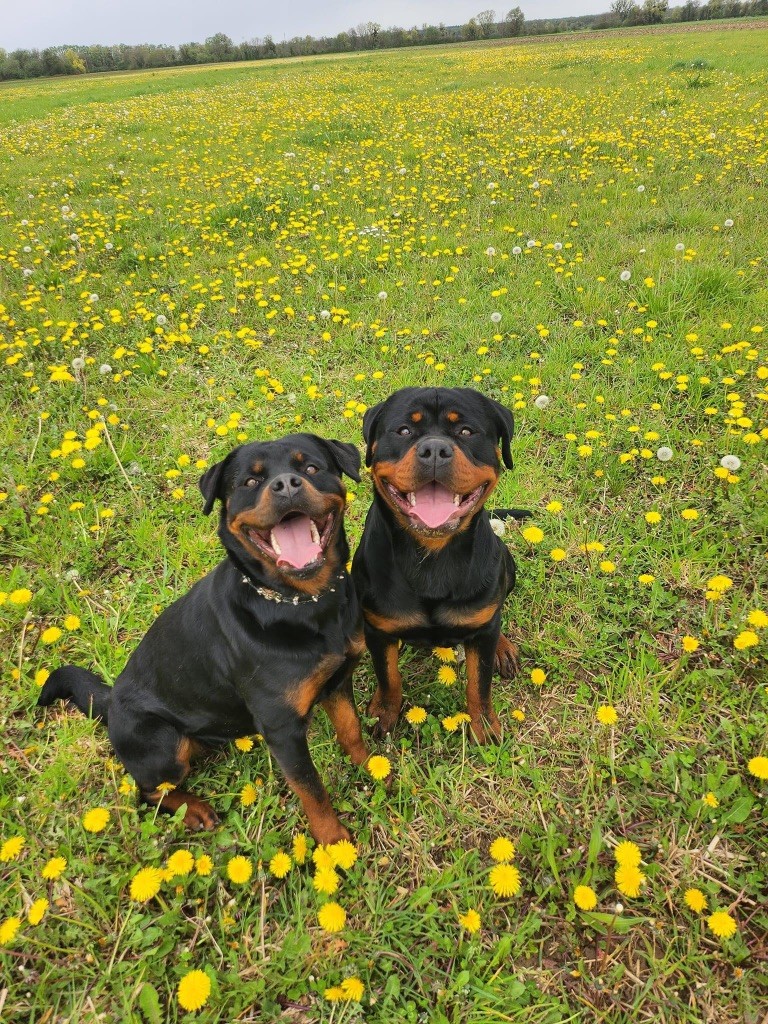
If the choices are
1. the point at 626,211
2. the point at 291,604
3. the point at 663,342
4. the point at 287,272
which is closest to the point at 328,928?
the point at 291,604

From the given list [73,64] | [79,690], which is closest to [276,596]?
[79,690]

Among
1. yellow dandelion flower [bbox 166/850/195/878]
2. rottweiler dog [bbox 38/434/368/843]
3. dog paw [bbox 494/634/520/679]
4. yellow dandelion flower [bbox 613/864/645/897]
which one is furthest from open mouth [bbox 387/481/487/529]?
yellow dandelion flower [bbox 166/850/195/878]

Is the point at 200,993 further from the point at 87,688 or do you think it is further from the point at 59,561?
the point at 59,561

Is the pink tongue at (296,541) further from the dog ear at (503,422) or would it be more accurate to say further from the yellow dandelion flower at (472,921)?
the yellow dandelion flower at (472,921)

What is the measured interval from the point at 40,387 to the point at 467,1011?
16.9ft

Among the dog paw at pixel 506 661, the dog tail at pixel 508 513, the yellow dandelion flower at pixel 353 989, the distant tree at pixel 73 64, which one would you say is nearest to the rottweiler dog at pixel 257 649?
the yellow dandelion flower at pixel 353 989

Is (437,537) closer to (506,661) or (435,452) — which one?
(435,452)

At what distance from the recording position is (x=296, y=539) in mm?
2248

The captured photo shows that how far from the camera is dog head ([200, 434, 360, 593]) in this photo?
6.81 feet

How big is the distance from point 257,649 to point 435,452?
1.00m

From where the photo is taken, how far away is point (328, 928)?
1838 mm

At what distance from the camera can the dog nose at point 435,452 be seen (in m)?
2.12

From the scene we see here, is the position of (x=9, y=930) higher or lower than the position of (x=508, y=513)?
lower

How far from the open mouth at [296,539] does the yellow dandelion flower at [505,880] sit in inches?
49.1
